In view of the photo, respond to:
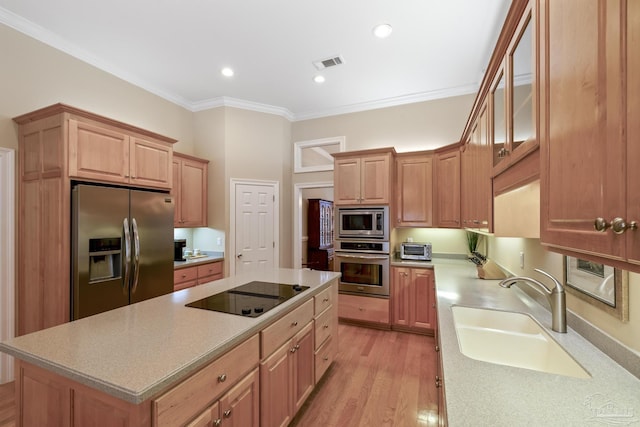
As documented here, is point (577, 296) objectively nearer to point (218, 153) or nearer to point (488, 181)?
point (488, 181)

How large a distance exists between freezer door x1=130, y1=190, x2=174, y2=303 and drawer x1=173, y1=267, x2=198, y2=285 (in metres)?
0.27

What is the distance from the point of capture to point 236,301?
1821mm

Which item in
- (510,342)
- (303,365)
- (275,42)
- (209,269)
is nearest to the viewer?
(510,342)

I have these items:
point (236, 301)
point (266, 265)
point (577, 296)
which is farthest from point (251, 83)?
point (577, 296)

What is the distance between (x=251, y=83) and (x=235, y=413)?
144 inches

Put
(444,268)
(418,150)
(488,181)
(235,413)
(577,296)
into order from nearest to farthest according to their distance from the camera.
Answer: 1. (235,413)
2. (577,296)
3. (488,181)
4. (444,268)
5. (418,150)

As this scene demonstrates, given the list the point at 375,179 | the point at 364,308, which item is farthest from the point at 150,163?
the point at 364,308

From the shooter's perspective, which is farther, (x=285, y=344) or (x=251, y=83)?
(x=251, y=83)

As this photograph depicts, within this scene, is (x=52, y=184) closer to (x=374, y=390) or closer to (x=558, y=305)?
(x=374, y=390)

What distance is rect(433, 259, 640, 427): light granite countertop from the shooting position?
799mm

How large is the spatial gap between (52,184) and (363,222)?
3213mm

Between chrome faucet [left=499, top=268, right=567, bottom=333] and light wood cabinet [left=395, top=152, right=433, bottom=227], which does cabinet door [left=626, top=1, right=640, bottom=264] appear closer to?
chrome faucet [left=499, top=268, right=567, bottom=333]

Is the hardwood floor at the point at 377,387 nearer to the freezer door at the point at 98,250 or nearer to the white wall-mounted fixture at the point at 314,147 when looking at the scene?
the freezer door at the point at 98,250

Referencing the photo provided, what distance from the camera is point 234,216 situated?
13.6ft
